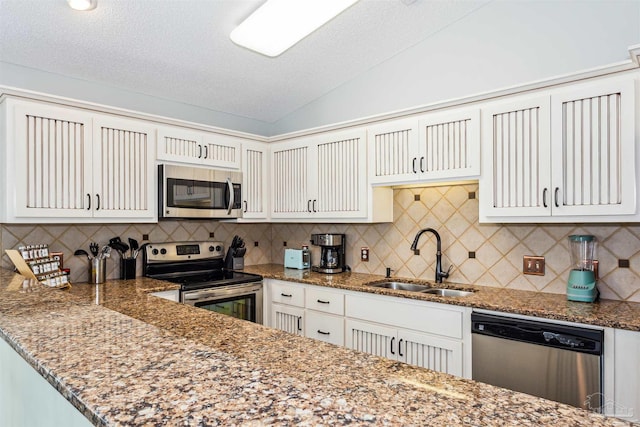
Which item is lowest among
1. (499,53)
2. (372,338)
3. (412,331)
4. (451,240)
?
(372,338)

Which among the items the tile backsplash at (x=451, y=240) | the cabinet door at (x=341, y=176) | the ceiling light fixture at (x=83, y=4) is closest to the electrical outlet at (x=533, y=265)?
the tile backsplash at (x=451, y=240)

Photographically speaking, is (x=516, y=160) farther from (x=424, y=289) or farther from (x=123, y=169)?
(x=123, y=169)

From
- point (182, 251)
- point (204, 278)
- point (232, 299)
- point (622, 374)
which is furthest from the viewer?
point (182, 251)

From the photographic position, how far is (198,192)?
330 cm

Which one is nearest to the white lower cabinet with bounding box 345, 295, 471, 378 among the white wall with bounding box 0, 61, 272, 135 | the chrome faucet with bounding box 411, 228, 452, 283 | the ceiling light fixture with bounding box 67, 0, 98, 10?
the chrome faucet with bounding box 411, 228, 452, 283

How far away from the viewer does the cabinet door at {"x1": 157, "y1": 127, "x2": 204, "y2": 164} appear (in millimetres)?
3150

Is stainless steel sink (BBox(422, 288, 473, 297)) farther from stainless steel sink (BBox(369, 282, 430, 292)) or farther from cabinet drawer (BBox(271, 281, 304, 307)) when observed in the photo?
cabinet drawer (BBox(271, 281, 304, 307))

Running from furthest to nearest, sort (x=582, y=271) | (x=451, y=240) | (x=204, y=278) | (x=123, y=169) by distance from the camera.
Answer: (x=204, y=278)
(x=451, y=240)
(x=123, y=169)
(x=582, y=271)

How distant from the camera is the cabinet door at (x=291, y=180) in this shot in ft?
11.8

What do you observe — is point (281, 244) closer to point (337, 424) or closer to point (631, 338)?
point (631, 338)

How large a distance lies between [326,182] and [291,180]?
1.38ft

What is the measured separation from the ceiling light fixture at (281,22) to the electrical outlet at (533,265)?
77.8 inches

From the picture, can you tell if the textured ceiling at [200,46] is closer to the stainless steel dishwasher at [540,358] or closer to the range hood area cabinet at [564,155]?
the range hood area cabinet at [564,155]

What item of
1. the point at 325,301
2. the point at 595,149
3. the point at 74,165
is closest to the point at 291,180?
the point at 325,301
